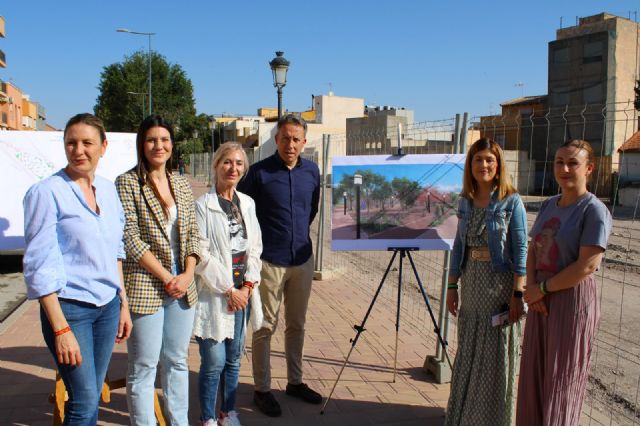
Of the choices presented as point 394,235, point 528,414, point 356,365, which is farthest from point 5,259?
point 528,414

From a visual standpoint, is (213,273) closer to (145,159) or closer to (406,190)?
(145,159)

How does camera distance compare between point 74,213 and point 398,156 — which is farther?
point 398,156

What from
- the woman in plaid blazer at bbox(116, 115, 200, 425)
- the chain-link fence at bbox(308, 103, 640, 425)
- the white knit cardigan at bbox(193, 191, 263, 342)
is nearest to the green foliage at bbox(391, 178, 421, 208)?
the chain-link fence at bbox(308, 103, 640, 425)

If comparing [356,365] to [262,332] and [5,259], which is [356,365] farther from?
[5,259]

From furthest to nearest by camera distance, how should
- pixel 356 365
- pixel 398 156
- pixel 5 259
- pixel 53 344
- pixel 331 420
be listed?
pixel 5 259, pixel 356 365, pixel 398 156, pixel 331 420, pixel 53 344

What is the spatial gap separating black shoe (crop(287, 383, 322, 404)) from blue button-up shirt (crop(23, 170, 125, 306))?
1902 mm

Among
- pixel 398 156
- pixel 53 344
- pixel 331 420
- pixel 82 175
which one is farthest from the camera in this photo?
pixel 398 156

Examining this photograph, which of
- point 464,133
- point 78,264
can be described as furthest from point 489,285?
point 78,264

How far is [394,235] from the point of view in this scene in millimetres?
4027

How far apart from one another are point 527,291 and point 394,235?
4.18ft

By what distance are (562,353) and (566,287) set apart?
1.20 ft

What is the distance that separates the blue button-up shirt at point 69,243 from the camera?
2273mm

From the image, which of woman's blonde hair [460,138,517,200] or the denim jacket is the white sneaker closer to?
the denim jacket

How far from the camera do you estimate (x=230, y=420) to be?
3.44 meters
